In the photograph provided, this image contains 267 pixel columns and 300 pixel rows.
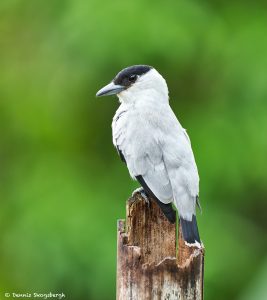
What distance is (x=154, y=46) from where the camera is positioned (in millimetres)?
7484

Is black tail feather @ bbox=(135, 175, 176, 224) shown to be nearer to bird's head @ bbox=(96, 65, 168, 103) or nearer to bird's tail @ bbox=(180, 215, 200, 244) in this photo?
bird's tail @ bbox=(180, 215, 200, 244)

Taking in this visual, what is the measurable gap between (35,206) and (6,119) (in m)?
0.95

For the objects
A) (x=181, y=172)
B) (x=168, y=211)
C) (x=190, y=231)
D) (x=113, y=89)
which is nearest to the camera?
(x=190, y=231)

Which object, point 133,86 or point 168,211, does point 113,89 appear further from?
point 168,211

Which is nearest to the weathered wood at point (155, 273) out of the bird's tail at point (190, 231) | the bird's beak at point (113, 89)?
the bird's tail at point (190, 231)

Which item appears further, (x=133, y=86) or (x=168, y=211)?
(x=133, y=86)

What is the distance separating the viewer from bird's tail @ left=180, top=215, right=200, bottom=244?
4.54 meters

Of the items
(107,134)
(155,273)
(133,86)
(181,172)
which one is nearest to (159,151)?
(181,172)

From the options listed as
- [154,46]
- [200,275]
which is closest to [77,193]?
[154,46]

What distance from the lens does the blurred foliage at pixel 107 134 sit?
7453 mm

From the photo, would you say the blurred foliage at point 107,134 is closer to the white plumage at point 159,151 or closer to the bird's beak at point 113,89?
the bird's beak at point 113,89

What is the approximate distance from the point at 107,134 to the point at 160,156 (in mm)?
2795

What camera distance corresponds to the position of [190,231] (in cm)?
462

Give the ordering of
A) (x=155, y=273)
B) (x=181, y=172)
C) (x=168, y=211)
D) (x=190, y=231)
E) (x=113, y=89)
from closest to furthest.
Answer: (x=155, y=273) → (x=190, y=231) → (x=168, y=211) → (x=181, y=172) → (x=113, y=89)
